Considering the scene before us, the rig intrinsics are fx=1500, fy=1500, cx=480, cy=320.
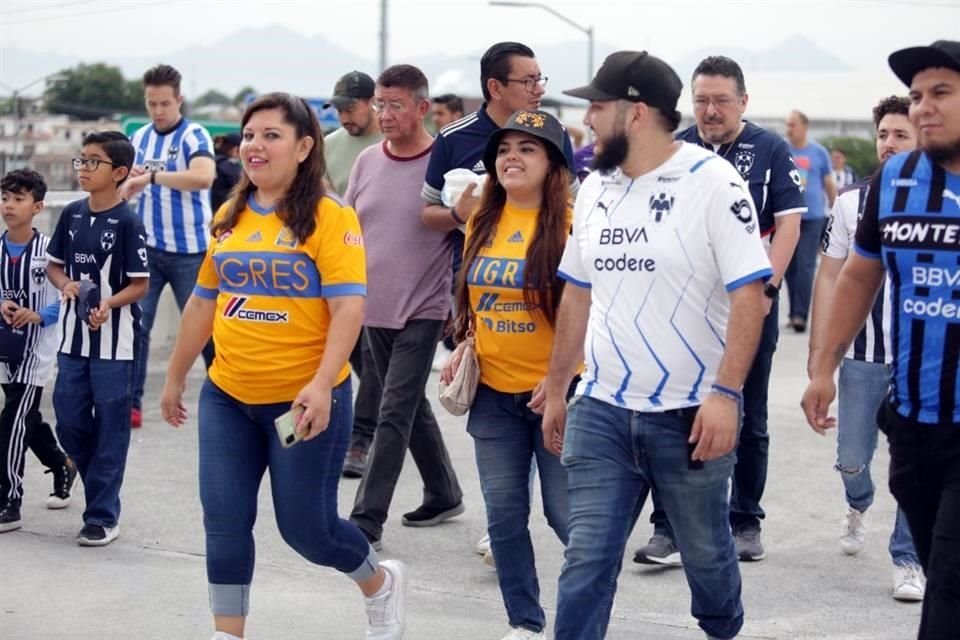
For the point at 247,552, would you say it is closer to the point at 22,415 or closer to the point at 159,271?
the point at 22,415

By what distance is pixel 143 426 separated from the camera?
386 inches

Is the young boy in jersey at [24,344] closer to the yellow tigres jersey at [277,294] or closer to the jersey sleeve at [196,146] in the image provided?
the jersey sleeve at [196,146]

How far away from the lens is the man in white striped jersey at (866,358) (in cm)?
625

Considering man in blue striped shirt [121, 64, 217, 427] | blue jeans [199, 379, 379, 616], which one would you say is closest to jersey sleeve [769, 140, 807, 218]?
blue jeans [199, 379, 379, 616]

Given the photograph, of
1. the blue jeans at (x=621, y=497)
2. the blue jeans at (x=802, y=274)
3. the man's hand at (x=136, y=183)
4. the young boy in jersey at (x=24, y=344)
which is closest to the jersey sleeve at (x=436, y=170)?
the young boy in jersey at (x=24, y=344)

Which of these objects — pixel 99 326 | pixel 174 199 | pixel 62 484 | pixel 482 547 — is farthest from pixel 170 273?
pixel 482 547

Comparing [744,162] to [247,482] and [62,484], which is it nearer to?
[247,482]

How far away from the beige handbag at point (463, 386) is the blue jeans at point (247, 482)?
44 centimetres

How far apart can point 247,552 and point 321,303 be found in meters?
0.87

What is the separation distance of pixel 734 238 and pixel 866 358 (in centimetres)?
233

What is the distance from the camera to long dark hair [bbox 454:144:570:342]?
5312 millimetres

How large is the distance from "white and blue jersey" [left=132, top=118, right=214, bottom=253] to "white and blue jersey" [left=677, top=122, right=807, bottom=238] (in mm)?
4191

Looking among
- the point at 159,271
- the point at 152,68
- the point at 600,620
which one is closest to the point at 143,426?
the point at 159,271

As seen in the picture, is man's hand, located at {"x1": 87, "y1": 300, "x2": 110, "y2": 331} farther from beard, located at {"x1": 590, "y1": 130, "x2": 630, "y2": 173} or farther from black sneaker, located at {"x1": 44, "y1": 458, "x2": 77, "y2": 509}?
beard, located at {"x1": 590, "y1": 130, "x2": 630, "y2": 173}
